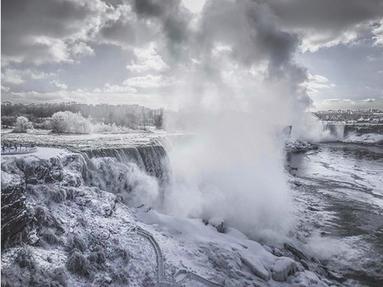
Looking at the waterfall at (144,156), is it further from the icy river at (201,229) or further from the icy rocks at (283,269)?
the icy rocks at (283,269)

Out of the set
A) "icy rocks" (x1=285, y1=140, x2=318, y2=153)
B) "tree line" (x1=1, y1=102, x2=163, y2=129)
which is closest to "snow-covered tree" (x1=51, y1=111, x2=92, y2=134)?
"tree line" (x1=1, y1=102, x2=163, y2=129)

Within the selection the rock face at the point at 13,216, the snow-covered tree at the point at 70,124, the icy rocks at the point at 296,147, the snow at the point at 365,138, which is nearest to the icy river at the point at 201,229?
the rock face at the point at 13,216

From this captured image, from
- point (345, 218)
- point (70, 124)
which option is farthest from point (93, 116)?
point (345, 218)

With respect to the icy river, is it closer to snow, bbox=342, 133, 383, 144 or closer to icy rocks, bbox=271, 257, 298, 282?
icy rocks, bbox=271, 257, 298, 282

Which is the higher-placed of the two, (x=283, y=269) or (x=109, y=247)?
(x=109, y=247)

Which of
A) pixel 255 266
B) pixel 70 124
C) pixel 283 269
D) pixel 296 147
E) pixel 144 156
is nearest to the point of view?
pixel 255 266

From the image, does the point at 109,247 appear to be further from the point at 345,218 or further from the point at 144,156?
the point at 345,218

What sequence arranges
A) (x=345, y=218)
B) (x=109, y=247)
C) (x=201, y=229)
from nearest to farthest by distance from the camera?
1. (x=109, y=247)
2. (x=201, y=229)
3. (x=345, y=218)

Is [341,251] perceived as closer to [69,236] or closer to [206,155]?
[69,236]
